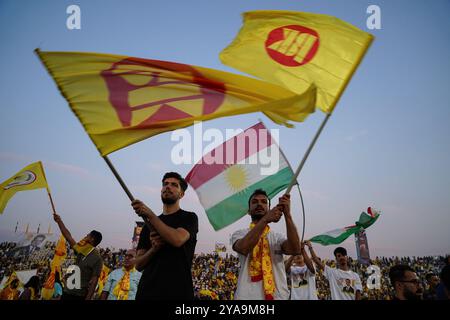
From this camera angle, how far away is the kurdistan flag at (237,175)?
5.15 m

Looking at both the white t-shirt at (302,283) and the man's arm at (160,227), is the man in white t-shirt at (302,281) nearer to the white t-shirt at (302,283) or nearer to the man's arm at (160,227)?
the white t-shirt at (302,283)

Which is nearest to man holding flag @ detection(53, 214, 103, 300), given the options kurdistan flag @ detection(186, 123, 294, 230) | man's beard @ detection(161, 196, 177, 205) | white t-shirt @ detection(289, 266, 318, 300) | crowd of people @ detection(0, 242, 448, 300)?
kurdistan flag @ detection(186, 123, 294, 230)

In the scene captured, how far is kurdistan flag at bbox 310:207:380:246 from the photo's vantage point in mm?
7152

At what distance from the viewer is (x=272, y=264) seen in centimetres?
330

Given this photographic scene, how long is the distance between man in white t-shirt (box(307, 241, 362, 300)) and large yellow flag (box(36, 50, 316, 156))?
483cm

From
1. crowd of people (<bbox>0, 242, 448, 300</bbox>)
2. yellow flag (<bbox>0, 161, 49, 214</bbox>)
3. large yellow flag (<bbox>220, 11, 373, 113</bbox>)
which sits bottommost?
crowd of people (<bbox>0, 242, 448, 300</bbox>)

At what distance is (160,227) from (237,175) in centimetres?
280

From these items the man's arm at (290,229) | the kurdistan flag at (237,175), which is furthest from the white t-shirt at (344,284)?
the man's arm at (290,229)

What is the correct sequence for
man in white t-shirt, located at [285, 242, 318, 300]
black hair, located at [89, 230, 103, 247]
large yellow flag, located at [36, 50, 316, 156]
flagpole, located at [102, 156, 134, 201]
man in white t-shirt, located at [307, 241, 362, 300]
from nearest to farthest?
flagpole, located at [102, 156, 134, 201]
large yellow flag, located at [36, 50, 316, 156]
black hair, located at [89, 230, 103, 247]
man in white t-shirt, located at [307, 241, 362, 300]
man in white t-shirt, located at [285, 242, 318, 300]

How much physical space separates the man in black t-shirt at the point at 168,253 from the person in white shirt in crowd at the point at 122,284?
2.83 m

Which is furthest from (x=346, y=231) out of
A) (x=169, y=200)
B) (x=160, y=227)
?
(x=160, y=227)

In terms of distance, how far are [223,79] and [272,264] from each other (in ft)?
6.72

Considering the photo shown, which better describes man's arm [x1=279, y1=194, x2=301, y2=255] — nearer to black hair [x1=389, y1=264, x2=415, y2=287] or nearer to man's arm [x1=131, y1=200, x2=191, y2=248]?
man's arm [x1=131, y1=200, x2=191, y2=248]
